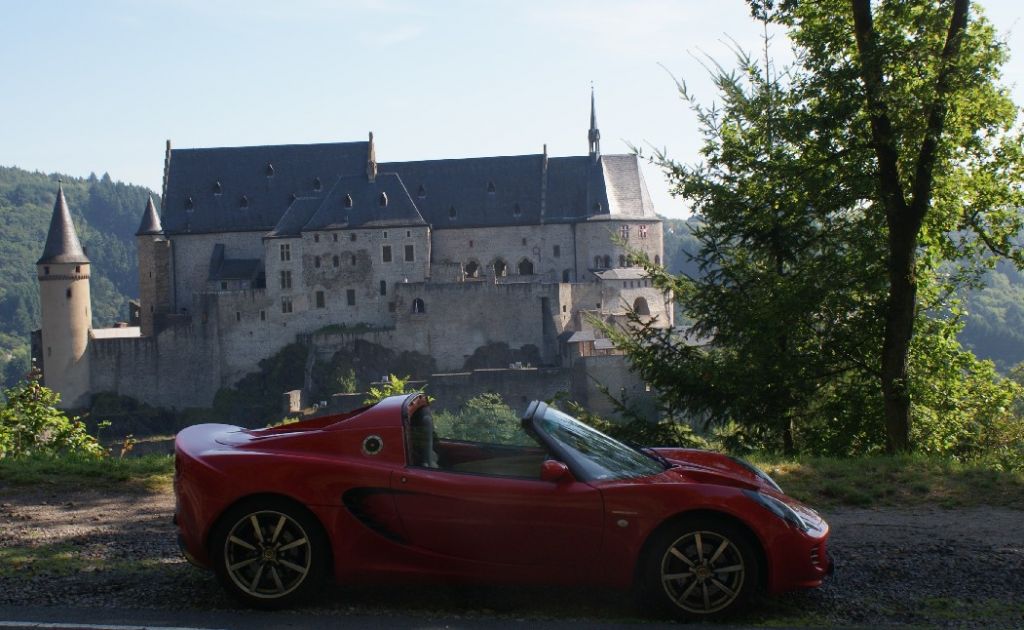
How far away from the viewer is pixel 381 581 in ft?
20.1

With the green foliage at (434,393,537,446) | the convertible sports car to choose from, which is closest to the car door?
the convertible sports car

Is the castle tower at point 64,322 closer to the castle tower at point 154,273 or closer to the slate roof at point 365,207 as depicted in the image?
the castle tower at point 154,273

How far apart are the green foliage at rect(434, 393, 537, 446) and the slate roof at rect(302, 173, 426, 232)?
484 inches

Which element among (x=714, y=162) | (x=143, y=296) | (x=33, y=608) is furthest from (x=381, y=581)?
(x=143, y=296)

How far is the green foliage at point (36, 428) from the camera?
12414mm

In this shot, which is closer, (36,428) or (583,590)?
(583,590)

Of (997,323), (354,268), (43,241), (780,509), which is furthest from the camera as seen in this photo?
(43,241)

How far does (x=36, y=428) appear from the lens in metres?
12.9

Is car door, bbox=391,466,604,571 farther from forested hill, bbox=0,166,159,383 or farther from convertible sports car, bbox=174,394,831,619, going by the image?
forested hill, bbox=0,166,159,383

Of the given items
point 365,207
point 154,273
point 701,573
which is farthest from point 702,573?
point 154,273

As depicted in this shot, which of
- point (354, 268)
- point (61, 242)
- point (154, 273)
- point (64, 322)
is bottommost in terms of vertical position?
point (64, 322)

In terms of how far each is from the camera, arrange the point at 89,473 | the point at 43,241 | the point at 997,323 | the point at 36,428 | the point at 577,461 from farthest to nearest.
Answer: the point at 43,241 → the point at 997,323 → the point at 36,428 → the point at 89,473 → the point at 577,461

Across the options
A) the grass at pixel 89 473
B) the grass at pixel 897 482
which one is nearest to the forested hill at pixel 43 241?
the grass at pixel 89 473

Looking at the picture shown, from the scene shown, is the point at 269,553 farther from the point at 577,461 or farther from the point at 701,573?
the point at 701,573
